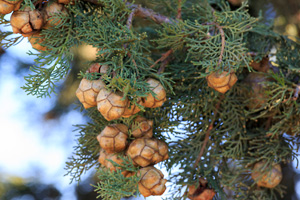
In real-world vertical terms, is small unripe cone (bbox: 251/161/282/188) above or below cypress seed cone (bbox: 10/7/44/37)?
below

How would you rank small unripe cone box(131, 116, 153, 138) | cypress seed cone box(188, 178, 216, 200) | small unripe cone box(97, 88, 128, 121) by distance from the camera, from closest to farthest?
small unripe cone box(97, 88, 128, 121) → small unripe cone box(131, 116, 153, 138) → cypress seed cone box(188, 178, 216, 200)

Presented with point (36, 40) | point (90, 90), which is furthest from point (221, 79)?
point (36, 40)

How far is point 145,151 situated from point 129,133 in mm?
51

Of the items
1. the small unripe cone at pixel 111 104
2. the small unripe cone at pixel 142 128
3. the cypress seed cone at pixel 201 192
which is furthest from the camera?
the cypress seed cone at pixel 201 192

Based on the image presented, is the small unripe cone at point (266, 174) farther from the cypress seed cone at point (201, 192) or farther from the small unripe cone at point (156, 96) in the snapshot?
the small unripe cone at point (156, 96)

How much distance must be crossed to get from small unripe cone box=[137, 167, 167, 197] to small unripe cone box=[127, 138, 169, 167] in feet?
0.06

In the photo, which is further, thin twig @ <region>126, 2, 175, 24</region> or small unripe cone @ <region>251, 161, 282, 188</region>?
small unripe cone @ <region>251, 161, 282, 188</region>

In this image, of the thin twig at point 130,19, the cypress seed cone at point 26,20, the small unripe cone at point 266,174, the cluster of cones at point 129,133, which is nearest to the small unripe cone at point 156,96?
the cluster of cones at point 129,133

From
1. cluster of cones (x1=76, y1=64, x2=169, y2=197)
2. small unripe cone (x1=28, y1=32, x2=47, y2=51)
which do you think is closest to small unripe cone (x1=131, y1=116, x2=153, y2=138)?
cluster of cones (x1=76, y1=64, x2=169, y2=197)

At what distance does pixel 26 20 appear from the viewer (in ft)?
1.84

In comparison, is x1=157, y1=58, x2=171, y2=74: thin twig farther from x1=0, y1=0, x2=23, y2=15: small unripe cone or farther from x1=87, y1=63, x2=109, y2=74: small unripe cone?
x1=0, y1=0, x2=23, y2=15: small unripe cone

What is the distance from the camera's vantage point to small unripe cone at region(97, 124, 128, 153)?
61 centimetres

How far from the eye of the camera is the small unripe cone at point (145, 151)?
60 cm

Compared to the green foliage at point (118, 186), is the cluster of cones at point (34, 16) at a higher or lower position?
higher
